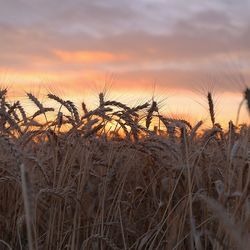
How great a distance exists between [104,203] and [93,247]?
31 centimetres

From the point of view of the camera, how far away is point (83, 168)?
266cm

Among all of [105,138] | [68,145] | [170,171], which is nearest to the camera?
[170,171]

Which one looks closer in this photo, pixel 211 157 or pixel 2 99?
pixel 211 157

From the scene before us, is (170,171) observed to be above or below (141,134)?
below

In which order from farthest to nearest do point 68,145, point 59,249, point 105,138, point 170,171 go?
point 105,138
point 68,145
point 170,171
point 59,249

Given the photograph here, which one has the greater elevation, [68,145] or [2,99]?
[2,99]

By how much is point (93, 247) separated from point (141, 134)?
0.84m

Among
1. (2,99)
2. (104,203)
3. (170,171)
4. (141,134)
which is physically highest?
(2,99)

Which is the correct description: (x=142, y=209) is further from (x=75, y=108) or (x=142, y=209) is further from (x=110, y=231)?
(x=75, y=108)

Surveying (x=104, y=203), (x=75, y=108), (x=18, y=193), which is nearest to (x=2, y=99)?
(x=75, y=108)

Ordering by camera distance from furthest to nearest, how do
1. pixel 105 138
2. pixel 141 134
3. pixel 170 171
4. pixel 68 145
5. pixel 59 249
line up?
pixel 105 138 → pixel 141 134 → pixel 68 145 → pixel 170 171 → pixel 59 249

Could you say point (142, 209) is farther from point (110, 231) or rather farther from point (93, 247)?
point (93, 247)

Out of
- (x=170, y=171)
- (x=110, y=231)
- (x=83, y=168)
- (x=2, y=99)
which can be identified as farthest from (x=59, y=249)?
(x=2, y=99)

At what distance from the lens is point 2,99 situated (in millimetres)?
3109
